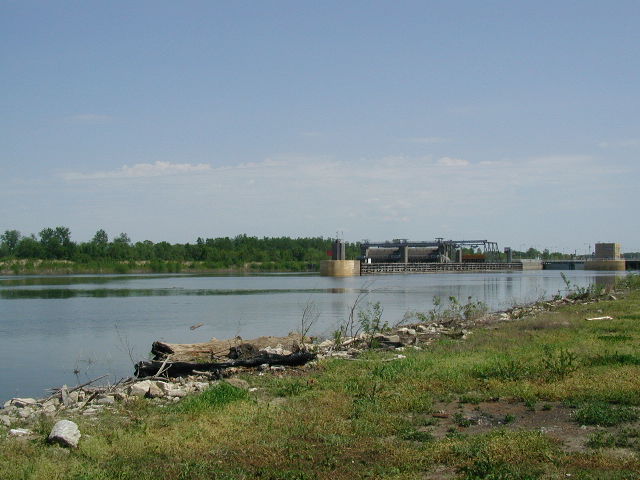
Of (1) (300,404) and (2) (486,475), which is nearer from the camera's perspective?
(2) (486,475)

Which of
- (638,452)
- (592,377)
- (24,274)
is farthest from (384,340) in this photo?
(24,274)

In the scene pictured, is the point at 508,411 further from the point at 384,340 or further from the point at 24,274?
the point at 24,274

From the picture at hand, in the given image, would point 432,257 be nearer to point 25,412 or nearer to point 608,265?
point 608,265

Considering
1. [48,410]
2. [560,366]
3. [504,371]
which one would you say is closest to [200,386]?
[48,410]

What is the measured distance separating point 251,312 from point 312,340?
63.6 ft

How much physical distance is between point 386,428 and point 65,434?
15.2 feet

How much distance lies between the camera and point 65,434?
31.9 feet

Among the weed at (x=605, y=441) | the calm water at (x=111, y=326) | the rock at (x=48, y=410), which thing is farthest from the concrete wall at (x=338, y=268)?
the weed at (x=605, y=441)

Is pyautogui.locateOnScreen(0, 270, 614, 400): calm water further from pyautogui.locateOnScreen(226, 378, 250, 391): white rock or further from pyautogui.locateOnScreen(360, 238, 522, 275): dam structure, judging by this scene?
pyautogui.locateOnScreen(360, 238, 522, 275): dam structure

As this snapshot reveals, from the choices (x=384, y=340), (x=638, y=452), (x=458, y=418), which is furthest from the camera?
(x=384, y=340)

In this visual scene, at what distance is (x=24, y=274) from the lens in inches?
5384

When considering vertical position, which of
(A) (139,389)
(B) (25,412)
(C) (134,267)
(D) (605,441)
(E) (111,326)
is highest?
(C) (134,267)

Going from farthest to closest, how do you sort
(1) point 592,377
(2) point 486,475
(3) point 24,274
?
(3) point 24,274, (1) point 592,377, (2) point 486,475

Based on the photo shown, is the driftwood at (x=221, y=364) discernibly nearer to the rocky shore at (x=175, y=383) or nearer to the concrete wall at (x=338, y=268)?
the rocky shore at (x=175, y=383)
